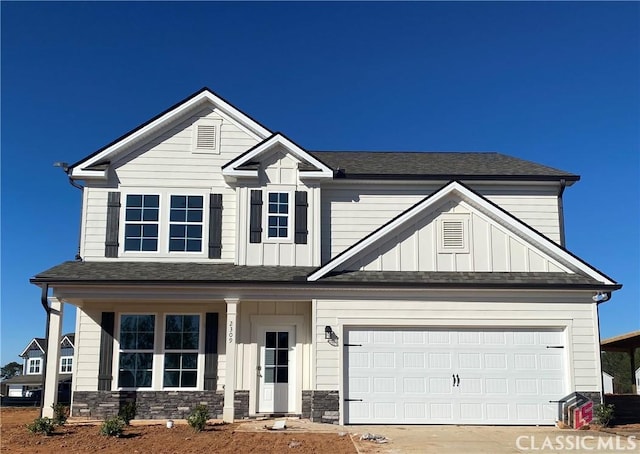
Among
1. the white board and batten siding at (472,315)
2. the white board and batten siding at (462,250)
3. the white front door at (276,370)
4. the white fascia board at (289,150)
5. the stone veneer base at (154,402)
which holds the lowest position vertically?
the stone veneer base at (154,402)

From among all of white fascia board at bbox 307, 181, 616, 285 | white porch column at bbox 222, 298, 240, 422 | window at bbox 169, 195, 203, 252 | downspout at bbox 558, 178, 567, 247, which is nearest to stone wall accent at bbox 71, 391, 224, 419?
white porch column at bbox 222, 298, 240, 422

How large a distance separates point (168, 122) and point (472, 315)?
8.94 m

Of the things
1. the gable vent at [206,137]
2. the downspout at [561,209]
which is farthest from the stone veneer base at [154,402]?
the downspout at [561,209]

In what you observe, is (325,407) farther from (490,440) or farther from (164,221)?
(164,221)

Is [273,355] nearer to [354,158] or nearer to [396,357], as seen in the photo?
[396,357]

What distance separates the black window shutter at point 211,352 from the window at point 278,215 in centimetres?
247

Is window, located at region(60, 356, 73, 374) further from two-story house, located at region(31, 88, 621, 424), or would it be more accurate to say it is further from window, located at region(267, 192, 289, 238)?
window, located at region(267, 192, 289, 238)

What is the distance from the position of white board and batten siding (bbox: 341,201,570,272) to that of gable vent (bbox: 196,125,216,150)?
5.22 meters

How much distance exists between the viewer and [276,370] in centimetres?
1441

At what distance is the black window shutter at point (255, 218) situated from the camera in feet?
48.6

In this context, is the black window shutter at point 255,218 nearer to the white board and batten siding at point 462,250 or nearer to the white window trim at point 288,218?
the white window trim at point 288,218

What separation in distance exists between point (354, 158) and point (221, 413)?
26.2 ft

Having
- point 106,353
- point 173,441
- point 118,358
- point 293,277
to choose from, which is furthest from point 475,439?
point 106,353

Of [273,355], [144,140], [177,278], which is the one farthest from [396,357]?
[144,140]
